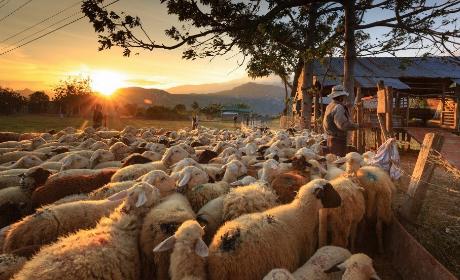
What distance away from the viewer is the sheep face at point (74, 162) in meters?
7.74

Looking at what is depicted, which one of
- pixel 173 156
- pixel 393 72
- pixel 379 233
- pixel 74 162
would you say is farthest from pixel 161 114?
pixel 379 233

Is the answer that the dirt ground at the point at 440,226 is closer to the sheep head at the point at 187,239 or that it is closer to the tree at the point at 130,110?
the sheep head at the point at 187,239

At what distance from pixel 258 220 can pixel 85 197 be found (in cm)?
286

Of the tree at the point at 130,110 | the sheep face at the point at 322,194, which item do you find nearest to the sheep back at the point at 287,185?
the sheep face at the point at 322,194

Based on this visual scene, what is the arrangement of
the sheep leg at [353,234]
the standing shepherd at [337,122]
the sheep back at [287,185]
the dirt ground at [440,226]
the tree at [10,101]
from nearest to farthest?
the sheep leg at [353,234] < the dirt ground at [440,226] < the sheep back at [287,185] < the standing shepherd at [337,122] < the tree at [10,101]

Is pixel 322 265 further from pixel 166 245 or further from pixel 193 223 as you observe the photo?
pixel 166 245

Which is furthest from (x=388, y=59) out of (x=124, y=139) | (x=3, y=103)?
(x=3, y=103)

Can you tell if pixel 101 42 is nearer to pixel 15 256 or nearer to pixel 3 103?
pixel 15 256

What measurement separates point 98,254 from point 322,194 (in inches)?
99.9

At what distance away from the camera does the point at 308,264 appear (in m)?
3.66

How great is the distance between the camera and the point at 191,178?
5.49 meters

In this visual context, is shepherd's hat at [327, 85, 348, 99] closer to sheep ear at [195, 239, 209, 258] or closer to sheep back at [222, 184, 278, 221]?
sheep back at [222, 184, 278, 221]

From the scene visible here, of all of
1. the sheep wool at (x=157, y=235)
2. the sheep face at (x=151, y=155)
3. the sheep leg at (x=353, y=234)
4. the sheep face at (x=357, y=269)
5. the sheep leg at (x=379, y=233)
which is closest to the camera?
the sheep face at (x=357, y=269)

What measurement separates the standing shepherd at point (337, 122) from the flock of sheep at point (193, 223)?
50.0 inches
